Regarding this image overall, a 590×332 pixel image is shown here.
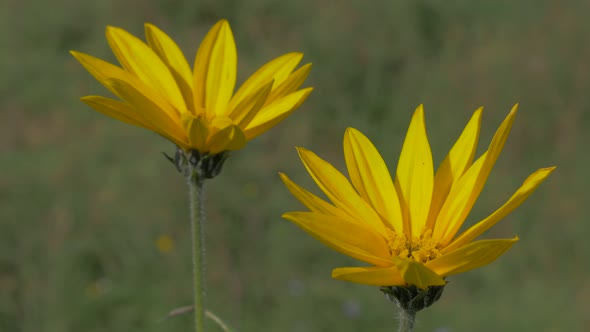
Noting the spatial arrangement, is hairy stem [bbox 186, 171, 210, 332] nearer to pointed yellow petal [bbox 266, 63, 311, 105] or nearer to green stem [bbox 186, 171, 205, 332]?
green stem [bbox 186, 171, 205, 332]

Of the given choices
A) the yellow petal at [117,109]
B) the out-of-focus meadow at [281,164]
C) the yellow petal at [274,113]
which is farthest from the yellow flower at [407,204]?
the out-of-focus meadow at [281,164]

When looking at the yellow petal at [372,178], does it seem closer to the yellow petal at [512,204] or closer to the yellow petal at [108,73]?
the yellow petal at [512,204]

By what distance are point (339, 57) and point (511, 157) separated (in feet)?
5.59

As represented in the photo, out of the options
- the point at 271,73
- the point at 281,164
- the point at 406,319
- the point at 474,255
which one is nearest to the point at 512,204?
the point at 474,255

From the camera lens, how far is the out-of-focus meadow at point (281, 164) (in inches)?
192

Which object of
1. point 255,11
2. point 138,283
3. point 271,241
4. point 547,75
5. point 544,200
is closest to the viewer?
point 138,283

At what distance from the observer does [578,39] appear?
23.7 ft

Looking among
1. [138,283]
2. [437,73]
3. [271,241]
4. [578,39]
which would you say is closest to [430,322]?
[271,241]

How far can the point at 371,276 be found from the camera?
1129 millimetres

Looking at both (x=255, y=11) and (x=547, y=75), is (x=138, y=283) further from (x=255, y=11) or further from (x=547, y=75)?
(x=547, y=75)

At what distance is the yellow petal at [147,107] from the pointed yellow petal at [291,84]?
0.21 metres

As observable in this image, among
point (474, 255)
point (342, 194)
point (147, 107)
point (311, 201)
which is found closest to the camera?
point (474, 255)

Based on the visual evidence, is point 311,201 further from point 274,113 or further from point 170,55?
point 170,55

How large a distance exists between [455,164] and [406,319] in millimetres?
350
